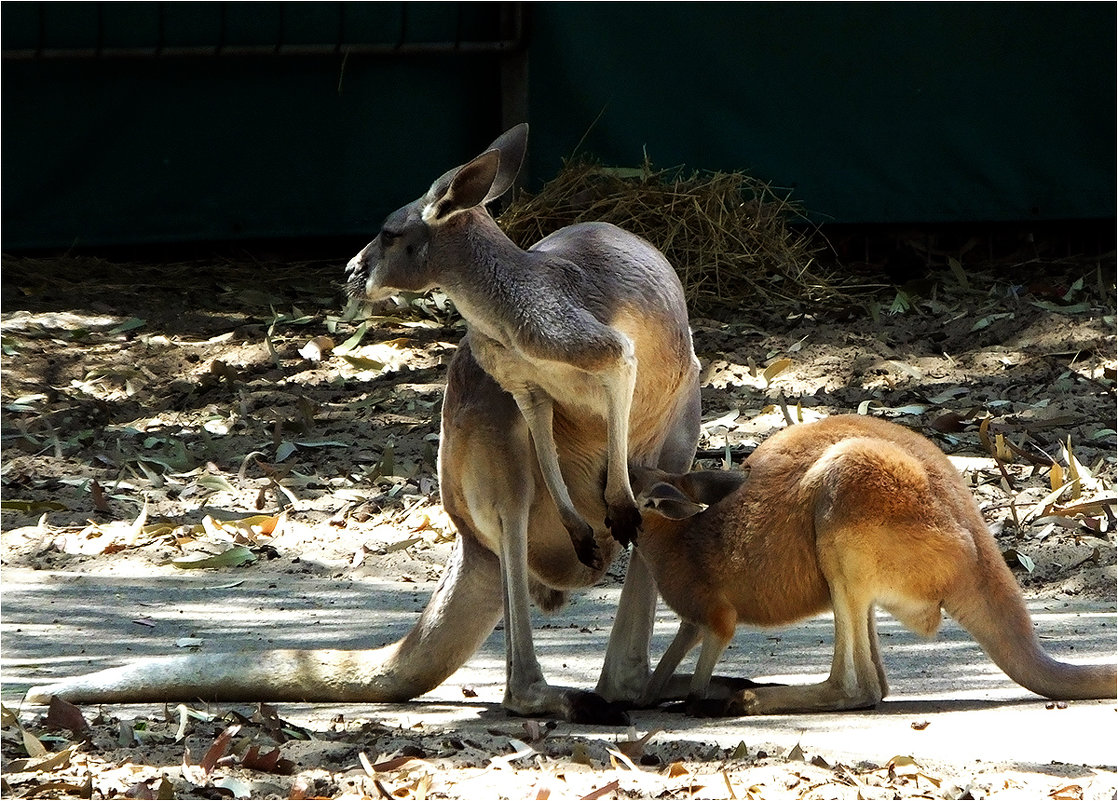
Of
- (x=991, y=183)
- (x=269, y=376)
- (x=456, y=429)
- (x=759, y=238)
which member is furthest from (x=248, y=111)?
(x=456, y=429)

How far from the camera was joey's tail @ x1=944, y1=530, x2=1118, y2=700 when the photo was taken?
12.9 ft

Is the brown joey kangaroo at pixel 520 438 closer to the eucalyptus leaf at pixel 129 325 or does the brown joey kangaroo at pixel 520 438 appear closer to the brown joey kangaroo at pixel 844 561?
the brown joey kangaroo at pixel 844 561

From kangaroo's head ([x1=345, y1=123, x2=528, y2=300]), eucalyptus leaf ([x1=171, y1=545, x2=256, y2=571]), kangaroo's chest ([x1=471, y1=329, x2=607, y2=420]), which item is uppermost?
kangaroo's head ([x1=345, y1=123, x2=528, y2=300])

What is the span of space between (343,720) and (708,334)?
15.3ft

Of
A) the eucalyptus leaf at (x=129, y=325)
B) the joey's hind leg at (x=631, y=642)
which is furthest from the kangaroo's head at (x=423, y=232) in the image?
the eucalyptus leaf at (x=129, y=325)

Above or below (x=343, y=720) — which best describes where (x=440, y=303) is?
below

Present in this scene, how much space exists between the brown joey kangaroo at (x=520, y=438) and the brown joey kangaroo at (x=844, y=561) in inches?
8.8

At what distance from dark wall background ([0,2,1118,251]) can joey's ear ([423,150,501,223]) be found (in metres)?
5.22

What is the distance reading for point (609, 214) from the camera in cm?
850

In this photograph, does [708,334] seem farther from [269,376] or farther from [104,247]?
[104,247]

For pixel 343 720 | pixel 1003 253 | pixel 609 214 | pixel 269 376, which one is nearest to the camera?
pixel 343 720

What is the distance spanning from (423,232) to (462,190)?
0.16 metres

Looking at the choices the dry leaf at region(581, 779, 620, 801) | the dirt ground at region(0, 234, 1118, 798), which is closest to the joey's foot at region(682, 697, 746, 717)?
the dirt ground at region(0, 234, 1118, 798)

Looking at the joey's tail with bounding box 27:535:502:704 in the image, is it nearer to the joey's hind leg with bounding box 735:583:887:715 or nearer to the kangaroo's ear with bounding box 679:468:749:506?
the kangaroo's ear with bounding box 679:468:749:506
